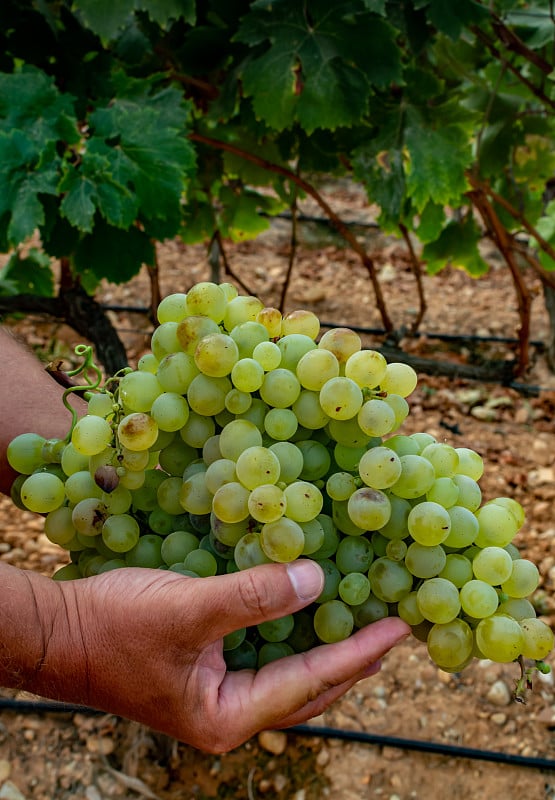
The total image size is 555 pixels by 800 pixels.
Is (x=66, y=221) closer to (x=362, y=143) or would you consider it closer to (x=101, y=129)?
(x=101, y=129)

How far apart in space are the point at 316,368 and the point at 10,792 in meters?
1.20

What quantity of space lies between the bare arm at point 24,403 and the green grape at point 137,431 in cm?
30

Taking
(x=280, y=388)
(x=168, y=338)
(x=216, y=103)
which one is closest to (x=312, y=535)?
(x=280, y=388)

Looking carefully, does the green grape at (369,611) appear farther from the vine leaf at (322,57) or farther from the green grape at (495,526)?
the vine leaf at (322,57)

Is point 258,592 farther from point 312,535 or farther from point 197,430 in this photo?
point 197,430

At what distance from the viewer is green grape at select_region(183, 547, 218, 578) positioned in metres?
0.83

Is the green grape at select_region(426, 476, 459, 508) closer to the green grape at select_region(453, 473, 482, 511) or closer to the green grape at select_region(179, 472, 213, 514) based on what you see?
the green grape at select_region(453, 473, 482, 511)

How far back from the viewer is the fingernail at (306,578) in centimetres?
76

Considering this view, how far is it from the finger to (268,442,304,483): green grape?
0.18 meters

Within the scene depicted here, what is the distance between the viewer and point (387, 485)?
783 millimetres

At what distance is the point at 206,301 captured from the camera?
2.74 ft

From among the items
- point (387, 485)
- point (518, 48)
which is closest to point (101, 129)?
point (518, 48)

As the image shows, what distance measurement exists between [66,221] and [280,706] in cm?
133

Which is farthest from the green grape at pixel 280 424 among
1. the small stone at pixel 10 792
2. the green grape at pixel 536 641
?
the small stone at pixel 10 792
